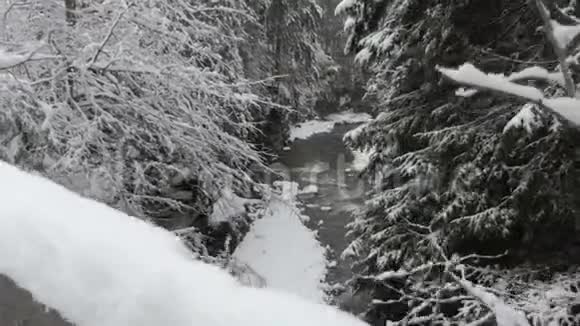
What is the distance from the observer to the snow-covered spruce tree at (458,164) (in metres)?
4.57

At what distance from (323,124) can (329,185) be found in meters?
10.8

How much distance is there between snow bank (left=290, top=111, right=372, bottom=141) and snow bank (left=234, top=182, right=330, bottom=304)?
10362mm

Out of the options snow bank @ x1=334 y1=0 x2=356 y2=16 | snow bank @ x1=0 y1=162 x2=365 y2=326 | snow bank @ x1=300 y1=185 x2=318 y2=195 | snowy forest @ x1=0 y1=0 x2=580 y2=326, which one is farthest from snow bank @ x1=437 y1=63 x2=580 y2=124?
snow bank @ x1=300 y1=185 x2=318 y2=195

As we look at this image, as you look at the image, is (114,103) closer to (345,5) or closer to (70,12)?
(70,12)

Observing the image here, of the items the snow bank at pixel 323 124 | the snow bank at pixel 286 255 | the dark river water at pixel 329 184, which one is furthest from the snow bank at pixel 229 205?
the snow bank at pixel 323 124

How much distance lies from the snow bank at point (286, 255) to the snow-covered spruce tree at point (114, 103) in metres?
4.77

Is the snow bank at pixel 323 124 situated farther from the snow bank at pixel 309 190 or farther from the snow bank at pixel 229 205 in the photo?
the snow bank at pixel 229 205

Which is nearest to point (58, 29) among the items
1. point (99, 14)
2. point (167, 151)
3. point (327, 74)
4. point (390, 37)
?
point (99, 14)

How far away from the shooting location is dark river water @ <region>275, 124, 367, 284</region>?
504 inches

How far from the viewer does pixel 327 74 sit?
23.5 m

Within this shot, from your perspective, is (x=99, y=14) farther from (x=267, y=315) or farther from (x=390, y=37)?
(x=267, y=315)

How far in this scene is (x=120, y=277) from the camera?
116 centimetres

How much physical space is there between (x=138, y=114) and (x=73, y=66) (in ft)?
2.59

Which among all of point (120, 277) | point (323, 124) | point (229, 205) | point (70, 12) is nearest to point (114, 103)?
point (70, 12)
